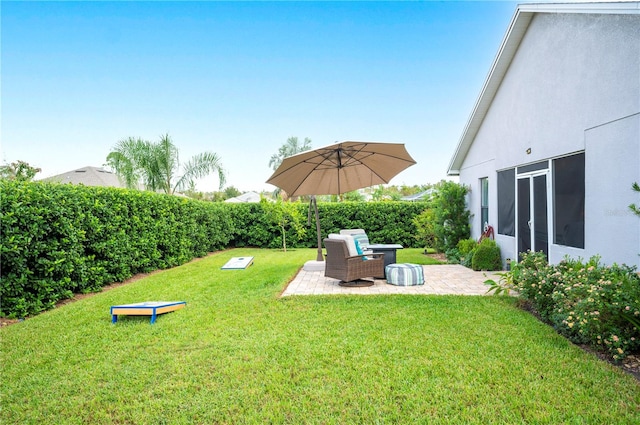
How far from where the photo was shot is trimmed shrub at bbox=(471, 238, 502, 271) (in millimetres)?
9938

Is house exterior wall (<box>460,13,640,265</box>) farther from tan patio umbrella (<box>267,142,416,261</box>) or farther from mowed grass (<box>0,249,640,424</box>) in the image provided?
tan patio umbrella (<box>267,142,416,261</box>)

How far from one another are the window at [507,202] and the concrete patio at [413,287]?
1.34m

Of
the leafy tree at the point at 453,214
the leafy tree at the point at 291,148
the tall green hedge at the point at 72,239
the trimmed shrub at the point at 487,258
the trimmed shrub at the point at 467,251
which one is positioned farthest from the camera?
the leafy tree at the point at 291,148

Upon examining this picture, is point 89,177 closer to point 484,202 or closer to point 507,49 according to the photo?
point 484,202

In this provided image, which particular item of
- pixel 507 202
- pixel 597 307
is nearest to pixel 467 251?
pixel 507 202

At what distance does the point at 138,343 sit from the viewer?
464 cm

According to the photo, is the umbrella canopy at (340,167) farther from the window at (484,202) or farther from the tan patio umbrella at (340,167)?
the window at (484,202)

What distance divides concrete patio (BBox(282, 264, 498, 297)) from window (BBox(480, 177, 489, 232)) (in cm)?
221

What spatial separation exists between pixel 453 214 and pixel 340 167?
5208 mm

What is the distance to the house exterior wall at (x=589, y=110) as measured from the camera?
5.46 m

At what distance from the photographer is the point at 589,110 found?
634 centimetres

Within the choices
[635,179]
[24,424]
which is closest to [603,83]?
[635,179]

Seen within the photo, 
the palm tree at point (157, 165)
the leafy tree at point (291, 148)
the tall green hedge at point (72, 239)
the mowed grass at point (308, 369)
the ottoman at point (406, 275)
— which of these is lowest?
the mowed grass at point (308, 369)

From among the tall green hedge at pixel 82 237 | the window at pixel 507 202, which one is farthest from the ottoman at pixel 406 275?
the tall green hedge at pixel 82 237
